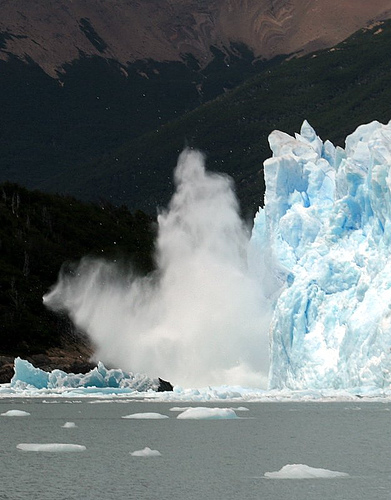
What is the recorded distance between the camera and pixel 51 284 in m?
78.3

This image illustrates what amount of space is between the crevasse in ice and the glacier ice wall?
867cm

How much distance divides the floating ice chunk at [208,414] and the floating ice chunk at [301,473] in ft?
33.9

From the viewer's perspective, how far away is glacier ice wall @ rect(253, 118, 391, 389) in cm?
3325

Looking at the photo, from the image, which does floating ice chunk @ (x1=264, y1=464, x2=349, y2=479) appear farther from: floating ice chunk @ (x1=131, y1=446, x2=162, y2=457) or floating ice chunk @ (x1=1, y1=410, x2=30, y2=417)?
floating ice chunk @ (x1=1, y1=410, x2=30, y2=417)

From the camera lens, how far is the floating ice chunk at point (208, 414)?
2933 centimetres

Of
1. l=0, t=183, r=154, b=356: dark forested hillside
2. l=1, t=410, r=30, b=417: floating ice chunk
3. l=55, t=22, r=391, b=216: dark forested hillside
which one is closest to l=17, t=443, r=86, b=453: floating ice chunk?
l=1, t=410, r=30, b=417: floating ice chunk

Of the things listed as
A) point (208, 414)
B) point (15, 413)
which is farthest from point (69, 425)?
point (208, 414)

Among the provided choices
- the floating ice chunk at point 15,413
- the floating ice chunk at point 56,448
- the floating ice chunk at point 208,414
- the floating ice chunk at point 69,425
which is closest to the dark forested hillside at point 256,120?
the floating ice chunk at point 15,413

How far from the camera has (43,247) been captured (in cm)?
8269

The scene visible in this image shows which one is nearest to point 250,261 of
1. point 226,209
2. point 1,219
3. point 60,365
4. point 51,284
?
point 226,209

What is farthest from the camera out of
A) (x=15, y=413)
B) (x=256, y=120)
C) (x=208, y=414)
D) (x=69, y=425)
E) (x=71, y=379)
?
(x=256, y=120)

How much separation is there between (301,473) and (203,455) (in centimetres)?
392

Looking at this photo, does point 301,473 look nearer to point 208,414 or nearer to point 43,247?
point 208,414

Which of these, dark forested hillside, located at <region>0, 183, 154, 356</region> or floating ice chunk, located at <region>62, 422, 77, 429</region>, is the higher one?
dark forested hillside, located at <region>0, 183, 154, 356</region>
